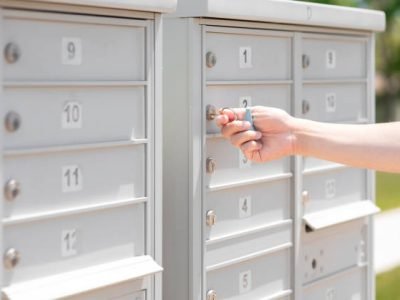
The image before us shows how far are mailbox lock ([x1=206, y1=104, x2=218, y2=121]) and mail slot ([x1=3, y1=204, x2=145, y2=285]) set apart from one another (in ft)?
1.24

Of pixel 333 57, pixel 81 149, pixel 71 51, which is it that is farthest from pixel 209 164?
pixel 333 57

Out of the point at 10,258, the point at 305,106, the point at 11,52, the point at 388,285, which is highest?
the point at 11,52

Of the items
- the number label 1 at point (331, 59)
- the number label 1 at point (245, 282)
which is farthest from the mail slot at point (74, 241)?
the number label 1 at point (331, 59)

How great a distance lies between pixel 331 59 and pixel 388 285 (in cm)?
317

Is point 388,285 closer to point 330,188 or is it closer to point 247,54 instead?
point 330,188

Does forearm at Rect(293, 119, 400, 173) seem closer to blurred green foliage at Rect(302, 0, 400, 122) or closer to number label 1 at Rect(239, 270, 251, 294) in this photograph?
number label 1 at Rect(239, 270, 251, 294)

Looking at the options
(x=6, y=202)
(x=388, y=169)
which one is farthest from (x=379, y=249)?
(x=6, y=202)

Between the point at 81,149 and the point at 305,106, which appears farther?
the point at 305,106

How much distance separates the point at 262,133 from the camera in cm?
273

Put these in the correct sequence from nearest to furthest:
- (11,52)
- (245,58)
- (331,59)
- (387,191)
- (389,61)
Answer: (11,52), (245,58), (331,59), (387,191), (389,61)

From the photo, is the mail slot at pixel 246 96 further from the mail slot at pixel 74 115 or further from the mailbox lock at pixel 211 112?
the mail slot at pixel 74 115

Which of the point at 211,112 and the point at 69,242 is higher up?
the point at 211,112

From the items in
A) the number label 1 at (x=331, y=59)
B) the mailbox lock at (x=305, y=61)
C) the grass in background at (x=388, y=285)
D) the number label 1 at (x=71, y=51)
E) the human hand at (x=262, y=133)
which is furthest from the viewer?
the grass in background at (x=388, y=285)

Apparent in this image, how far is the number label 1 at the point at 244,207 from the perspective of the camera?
284cm
